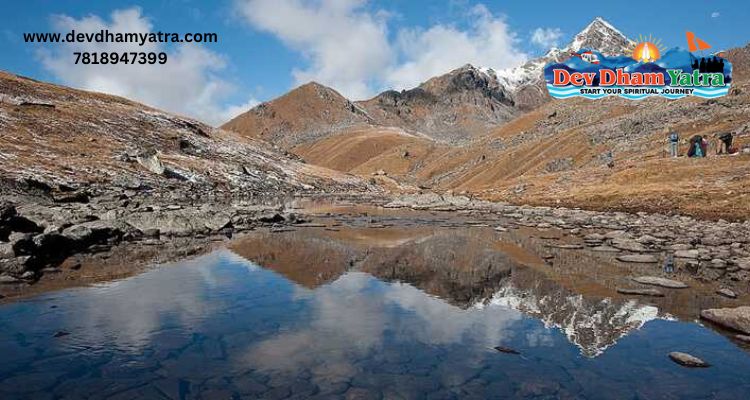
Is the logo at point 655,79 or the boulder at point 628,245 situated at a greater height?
the logo at point 655,79

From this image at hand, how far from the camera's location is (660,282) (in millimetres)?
19781

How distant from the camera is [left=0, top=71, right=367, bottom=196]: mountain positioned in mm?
59094

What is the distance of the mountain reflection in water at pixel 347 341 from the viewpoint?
10398mm

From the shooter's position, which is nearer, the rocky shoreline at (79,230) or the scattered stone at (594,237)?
the rocky shoreline at (79,230)

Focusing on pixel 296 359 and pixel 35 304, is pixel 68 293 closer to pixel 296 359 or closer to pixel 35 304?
pixel 35 304

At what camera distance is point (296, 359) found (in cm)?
1178

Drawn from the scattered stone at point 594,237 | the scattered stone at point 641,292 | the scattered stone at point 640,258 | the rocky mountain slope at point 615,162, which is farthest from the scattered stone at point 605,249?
the rocky mountain slope at point 615,162

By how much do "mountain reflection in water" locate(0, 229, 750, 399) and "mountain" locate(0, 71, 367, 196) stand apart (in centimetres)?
3966

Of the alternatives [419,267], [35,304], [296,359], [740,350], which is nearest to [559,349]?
[740,350]

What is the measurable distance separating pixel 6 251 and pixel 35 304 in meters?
6.93

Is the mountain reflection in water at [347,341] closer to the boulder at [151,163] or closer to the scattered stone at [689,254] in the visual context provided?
the scattered stone at [689,254]

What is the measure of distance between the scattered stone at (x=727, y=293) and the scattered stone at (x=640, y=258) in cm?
594

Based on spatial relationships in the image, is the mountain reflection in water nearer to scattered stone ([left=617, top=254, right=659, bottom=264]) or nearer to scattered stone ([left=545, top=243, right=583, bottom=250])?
scattered stone ([left=617, top=254, right=659, bottom=264])

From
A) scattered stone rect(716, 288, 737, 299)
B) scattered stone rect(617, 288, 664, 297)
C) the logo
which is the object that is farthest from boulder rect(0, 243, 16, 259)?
the logo
